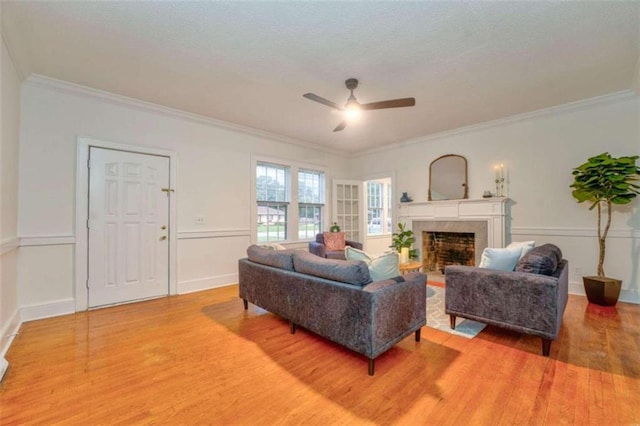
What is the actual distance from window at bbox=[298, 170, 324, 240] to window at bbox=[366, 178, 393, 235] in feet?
5.02

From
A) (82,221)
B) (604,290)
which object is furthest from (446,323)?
(82,221)

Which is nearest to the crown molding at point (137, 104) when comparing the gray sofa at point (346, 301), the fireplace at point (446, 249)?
the gray sofa at point (346, 301)

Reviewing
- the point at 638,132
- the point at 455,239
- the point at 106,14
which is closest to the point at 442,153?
the point at 455,239

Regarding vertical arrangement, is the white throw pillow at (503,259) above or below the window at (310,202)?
below

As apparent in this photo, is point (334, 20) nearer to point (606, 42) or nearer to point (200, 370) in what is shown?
point (606, 42)

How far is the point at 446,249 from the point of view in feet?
17.2

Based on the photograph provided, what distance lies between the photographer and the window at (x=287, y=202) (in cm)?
514

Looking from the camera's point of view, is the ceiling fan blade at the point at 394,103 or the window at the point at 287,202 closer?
the ceiling fan blade at the point at 394,103

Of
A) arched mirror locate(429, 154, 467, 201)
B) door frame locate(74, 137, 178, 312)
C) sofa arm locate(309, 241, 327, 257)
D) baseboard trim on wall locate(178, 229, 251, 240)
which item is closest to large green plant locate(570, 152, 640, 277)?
arched mirror locate(429, 154, 467, 201)

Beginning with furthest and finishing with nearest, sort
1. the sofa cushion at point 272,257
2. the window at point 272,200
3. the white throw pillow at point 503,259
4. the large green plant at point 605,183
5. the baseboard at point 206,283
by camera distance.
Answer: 1. the window at point 272,200
2. the baseboard at point 206,283
3. the large green plant at point 605,183
4. the sofa cushion at point 272,257
5. the white throw pillow at point 503,259

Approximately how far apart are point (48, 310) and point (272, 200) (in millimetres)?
3321

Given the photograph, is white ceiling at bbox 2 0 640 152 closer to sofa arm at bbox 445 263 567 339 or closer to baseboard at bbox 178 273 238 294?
sofa arm at bbox 445 263 567 339

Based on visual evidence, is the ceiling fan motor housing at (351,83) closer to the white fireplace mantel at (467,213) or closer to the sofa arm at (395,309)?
the sofa arm at (395,309)

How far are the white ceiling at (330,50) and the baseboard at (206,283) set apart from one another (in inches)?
101
